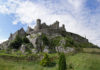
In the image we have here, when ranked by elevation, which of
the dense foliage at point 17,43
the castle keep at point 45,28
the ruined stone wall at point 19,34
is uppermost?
the castle keep at point 45,28

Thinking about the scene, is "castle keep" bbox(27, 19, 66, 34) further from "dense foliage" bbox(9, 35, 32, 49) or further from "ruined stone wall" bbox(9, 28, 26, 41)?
"dense foliage" bbox(9, 35, 32, 49)

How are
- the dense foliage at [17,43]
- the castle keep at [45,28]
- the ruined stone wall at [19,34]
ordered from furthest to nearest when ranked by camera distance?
the ruined stone wall at [19,34] → the castle keep at [45,28] → the dense foliage at [17,43]

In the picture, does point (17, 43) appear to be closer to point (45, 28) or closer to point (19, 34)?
point (19, 34)

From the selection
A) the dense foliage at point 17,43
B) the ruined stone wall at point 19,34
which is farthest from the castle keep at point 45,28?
the dense foliage at point 17,43

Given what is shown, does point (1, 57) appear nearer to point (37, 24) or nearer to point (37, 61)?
point (37, 61)

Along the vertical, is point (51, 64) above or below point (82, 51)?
below

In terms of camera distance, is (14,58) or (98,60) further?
(14,58)

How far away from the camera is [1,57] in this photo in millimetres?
33531

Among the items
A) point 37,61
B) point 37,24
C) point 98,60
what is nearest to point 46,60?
point 37,61

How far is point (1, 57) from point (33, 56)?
10.4 m

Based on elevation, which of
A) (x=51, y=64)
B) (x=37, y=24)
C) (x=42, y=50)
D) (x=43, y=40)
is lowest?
(x=51, y=64)

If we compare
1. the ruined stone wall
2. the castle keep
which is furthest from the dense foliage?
the ruined stone wall

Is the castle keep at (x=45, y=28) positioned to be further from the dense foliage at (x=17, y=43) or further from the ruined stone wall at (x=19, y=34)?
the dense foliage at (x=17, y=43)

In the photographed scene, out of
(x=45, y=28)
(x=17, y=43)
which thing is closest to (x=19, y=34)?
(x=17, y=43)
